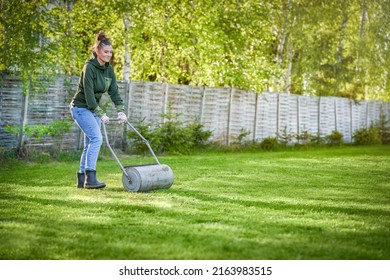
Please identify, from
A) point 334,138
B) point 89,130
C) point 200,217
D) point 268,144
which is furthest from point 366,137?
point 200,217

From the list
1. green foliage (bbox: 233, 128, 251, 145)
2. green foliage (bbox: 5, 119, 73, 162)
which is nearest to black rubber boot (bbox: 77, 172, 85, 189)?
green foliage (bbox: 5, 119, 73, 162)

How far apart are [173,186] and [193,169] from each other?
213cm

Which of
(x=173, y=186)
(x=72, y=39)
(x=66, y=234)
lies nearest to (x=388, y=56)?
(x=72, y=39)

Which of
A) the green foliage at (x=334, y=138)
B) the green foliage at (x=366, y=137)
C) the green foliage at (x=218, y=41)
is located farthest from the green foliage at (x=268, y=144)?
the green foliage at (x=366, y=137)

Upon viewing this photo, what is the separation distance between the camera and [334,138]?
18.5 metres

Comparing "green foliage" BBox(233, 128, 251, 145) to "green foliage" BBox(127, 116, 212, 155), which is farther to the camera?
"green foliage" BBox(233, 128, 251, 145)

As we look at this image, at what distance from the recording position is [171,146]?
13.0 metres

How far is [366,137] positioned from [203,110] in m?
7.55

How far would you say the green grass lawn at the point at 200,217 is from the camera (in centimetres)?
418

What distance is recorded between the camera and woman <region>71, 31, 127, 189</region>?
6535 mm

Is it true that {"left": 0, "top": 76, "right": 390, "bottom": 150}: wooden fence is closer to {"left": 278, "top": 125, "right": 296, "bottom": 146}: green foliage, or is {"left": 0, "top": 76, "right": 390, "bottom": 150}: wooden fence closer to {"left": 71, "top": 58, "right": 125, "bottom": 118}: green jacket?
{"left": 278, "top": 125, "right": 296, "bottom": 146}: green foliage

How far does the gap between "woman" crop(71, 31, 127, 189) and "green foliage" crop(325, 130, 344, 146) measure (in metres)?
12.5

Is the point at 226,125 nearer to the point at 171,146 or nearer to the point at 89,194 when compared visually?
the point at 171,146

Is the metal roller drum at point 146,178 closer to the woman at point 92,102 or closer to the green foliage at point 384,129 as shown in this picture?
the woman at point 92,102
